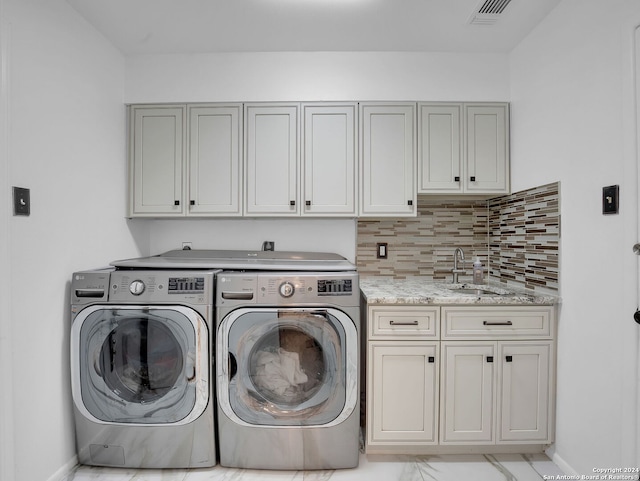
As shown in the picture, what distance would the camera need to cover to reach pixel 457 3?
1789 millimetres

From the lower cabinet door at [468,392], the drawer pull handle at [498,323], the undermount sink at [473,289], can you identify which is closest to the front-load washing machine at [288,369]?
the lower cabinet door at [468,392]

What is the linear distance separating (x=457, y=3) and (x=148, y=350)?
2.43 metres

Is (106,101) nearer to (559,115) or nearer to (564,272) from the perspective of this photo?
(559,115)

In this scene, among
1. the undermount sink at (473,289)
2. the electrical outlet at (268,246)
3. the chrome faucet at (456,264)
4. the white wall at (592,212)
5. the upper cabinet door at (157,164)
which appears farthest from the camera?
the electrical outlet at (268,246)

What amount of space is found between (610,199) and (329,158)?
147cm

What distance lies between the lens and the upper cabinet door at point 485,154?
2.24 metres

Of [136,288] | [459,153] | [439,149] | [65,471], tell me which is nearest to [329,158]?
[439,149]

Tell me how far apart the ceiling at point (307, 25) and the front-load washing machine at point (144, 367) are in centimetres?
143

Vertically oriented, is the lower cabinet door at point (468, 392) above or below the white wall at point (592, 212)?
below

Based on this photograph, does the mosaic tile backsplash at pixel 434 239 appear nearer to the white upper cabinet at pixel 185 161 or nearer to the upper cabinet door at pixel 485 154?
the upper cabinet door at pixel 485 154

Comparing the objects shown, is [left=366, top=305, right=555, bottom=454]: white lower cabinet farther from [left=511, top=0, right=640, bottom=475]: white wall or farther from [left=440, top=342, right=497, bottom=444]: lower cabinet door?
[left=511, top=0, right=640, bottom=475]: white wall

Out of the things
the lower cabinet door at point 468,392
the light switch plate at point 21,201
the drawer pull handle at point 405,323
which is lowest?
the lower cabinet door at point 468,392

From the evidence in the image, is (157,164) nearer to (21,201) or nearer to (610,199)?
(21,201)

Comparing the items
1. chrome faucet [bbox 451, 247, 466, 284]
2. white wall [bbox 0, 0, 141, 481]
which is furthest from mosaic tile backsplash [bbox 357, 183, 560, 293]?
white wall [bbox 0, 0, 141, 481]
